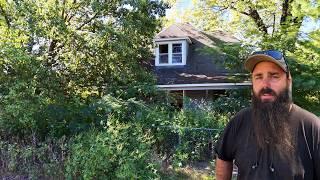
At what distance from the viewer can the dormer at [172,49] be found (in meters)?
18.8

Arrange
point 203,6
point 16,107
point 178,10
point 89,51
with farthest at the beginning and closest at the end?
point 178,10 < point 203,6 < point 89,51 < point 16,107

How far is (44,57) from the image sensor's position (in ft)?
33.5

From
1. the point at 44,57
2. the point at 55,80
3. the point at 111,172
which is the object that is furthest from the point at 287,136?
the point at 44,57

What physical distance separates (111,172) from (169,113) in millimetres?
3256

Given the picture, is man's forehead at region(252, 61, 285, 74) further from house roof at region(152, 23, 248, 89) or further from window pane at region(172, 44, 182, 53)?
window pane at region(172, 44, 182, 53)

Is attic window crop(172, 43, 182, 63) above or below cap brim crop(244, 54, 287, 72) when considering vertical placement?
above

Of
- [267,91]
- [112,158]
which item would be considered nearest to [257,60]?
[267,91]

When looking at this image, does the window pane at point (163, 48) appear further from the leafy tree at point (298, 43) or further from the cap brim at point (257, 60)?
the cap brim at point (257, 60)

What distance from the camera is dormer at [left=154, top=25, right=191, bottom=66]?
1875 centimetres

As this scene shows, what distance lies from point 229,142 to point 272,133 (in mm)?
263

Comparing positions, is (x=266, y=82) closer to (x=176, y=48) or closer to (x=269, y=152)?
(x=269, y=152)

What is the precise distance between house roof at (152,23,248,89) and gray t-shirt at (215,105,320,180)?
43.0ft

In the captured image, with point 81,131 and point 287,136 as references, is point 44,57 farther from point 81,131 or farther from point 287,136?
point 287,136

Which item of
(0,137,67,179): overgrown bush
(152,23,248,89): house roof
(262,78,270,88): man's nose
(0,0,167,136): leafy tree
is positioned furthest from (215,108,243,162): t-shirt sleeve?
(152,23,248,89): house roof
